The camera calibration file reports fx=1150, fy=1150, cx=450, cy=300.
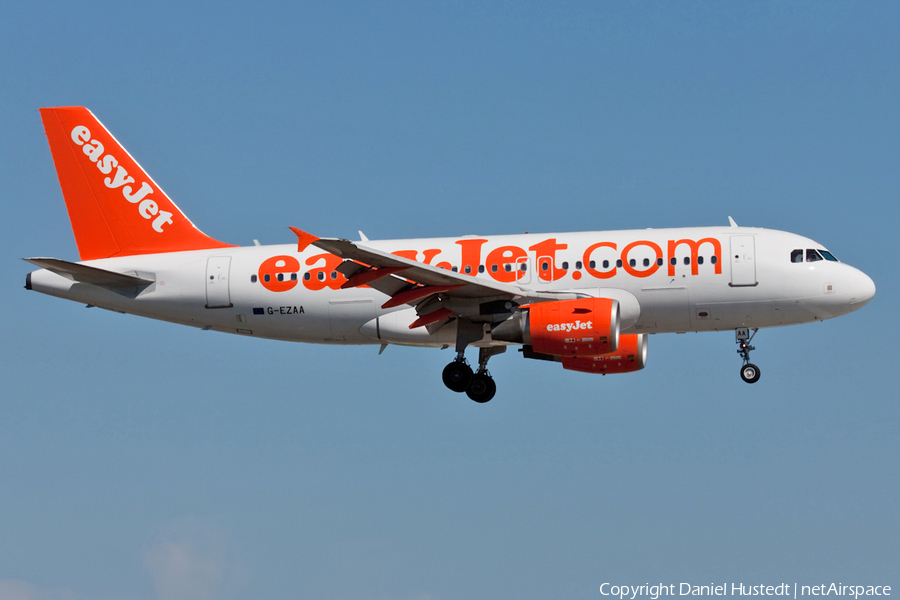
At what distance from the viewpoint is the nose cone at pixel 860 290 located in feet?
115

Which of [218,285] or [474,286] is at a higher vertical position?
[218,285]

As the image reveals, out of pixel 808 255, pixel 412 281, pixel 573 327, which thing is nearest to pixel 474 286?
pixel 412 281

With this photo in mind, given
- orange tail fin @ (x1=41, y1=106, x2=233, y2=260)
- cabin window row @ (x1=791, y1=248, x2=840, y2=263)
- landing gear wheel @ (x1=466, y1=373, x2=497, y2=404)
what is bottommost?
landing gear wheel @ (x1=466, y1=373, x2=497, y2=404)

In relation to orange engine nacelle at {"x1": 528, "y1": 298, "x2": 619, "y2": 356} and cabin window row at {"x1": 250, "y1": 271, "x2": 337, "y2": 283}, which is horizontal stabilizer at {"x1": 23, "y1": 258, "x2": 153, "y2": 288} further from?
orange engine nacelle at {"x1": 528, "y1": 298, "x2": 619, "y2": 356}

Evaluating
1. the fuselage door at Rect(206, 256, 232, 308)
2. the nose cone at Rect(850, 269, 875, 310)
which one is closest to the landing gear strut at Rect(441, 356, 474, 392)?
the fuselage door at Rect(206, 256, 232, 308)

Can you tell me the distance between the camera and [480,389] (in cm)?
3694

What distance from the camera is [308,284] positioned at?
3722cm

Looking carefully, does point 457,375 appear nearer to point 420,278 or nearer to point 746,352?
point 420,278

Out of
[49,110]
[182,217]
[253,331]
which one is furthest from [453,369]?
[49,110]

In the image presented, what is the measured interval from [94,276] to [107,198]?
4079 millimetres

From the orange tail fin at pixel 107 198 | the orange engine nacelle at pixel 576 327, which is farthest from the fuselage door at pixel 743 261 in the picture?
the orange tail fin at pixel 107 198

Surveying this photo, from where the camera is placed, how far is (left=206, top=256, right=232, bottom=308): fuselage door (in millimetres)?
37906

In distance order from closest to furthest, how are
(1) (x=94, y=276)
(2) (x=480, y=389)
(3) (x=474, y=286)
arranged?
(3) (x=474, y=286), (2) (x=480, y=389), (1) (x=94, y=276)

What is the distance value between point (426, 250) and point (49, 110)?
15.5m
